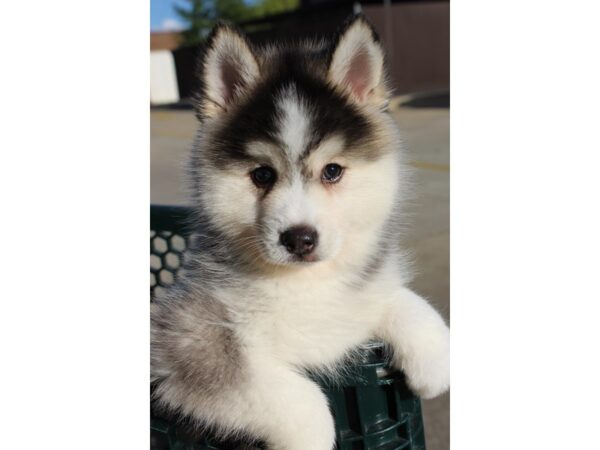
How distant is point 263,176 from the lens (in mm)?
1269

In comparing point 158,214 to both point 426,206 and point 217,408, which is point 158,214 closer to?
point 217,408

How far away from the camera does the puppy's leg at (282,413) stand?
3.91 feet

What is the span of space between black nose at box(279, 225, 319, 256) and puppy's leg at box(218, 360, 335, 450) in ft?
0.88

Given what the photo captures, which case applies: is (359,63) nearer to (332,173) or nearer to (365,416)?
(332,173)

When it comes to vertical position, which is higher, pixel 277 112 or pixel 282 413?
pixel 277 112

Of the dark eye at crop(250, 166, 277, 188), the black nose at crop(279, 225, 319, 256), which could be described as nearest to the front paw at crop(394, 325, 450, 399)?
the black nose at crop(279, 225, 319, 256)

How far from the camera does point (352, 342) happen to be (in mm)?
1335

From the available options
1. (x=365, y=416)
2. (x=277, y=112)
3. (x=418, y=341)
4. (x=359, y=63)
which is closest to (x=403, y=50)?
(x=359, y=63)

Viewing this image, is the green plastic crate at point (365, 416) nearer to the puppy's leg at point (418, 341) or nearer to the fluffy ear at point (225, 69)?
the puppy's leg at point (418, 341)

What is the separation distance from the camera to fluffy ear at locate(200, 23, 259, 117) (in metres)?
1.31

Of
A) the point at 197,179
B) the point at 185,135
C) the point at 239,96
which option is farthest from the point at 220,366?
the point at 185,135

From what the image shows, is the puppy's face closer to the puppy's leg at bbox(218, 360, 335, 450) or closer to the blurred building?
the blurred building

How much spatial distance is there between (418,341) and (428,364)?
0.18 feet

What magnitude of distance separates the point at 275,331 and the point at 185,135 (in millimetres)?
740
